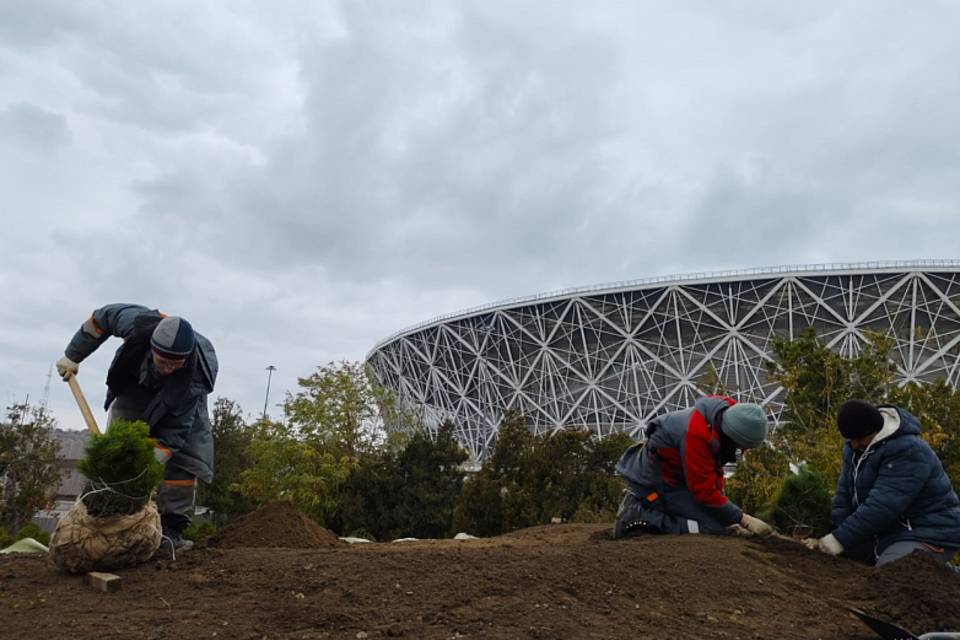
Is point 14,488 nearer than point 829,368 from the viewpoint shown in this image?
No

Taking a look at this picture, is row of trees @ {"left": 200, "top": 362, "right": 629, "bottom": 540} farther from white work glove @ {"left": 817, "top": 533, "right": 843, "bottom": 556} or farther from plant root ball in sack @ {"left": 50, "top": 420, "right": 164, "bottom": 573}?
plant root ball in sack @ {"left": 50, "top": 420, "right": 164, "bottom": 573}

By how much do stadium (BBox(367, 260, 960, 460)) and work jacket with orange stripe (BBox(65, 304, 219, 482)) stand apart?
3406cm

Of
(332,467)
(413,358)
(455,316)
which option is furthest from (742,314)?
(332,467)

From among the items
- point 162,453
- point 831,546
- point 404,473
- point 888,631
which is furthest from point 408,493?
point 888,631

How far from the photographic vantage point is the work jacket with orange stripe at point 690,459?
5133 mm

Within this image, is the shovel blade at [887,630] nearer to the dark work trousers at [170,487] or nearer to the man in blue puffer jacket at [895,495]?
the man in blue puffer jacket at [895,495]

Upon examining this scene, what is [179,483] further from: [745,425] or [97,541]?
[745,425]

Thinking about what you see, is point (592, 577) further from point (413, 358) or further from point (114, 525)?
point (413, 358)

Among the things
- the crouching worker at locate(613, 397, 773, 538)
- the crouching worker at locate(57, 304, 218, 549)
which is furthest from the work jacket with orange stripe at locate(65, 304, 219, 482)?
the crouching worker at locate(613, 397, 773, 538)

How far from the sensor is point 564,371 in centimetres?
4947

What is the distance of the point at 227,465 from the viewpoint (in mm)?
27625

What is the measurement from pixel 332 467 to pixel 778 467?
1285cm

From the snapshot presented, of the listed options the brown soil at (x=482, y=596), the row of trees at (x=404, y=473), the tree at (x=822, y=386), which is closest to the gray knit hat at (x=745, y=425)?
the brown soil at (x=482, y=596)

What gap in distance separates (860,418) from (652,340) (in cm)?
4225
